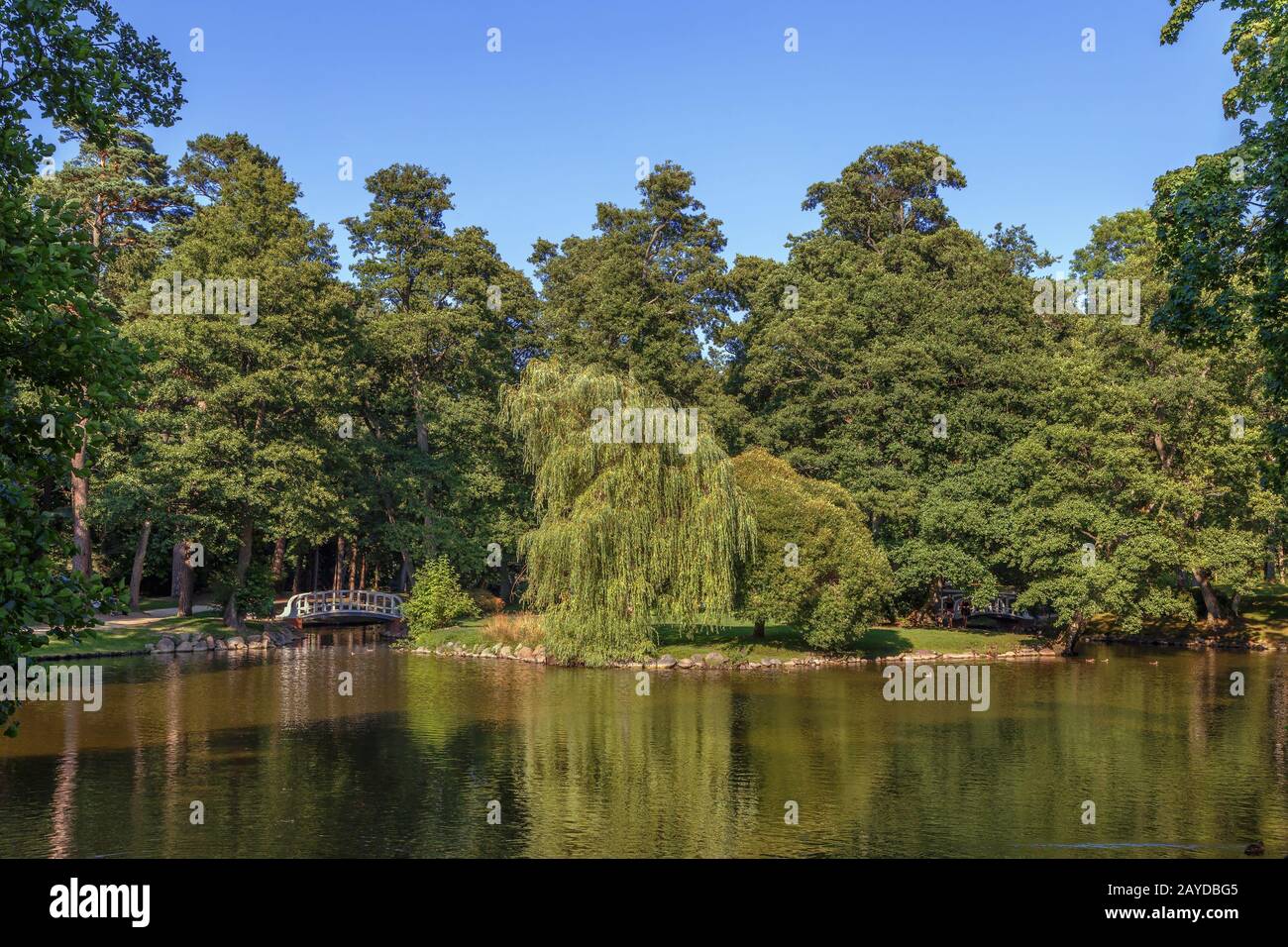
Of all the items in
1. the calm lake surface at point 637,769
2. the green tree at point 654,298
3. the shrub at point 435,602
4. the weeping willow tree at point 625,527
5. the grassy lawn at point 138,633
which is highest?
the green tree at point 654,298

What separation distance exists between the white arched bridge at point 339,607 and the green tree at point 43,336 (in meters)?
39.9

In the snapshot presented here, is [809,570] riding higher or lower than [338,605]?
higher

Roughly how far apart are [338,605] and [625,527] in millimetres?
21517

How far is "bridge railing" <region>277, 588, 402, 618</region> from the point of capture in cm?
5031

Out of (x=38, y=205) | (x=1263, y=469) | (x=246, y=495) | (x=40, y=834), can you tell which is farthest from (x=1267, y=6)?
(x=246, y=495)

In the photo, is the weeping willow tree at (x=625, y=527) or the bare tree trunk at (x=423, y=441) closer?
the weeping willow tree at (x=625, y=527)

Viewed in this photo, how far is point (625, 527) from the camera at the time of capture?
3641 centimetres

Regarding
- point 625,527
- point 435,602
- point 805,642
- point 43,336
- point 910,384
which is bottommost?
point 805,642

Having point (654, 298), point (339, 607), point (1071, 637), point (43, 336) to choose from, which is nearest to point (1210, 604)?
point (1071, 637)

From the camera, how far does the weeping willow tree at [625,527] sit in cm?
3647

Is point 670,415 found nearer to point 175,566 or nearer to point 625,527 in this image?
Answer: point 625,527

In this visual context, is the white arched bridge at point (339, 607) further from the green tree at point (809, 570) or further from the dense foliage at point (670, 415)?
the green tree at point (809, 570)

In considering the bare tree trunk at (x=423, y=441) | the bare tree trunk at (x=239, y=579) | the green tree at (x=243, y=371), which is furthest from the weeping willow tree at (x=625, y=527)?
the bare tree trunk at (x=239, y=579)

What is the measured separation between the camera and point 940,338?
50.5 meters
